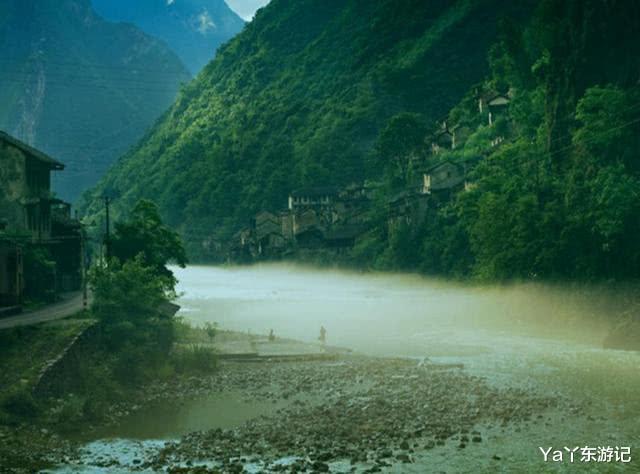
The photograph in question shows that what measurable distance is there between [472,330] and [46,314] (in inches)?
1127

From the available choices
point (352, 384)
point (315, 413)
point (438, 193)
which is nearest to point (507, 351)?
point (352, 384)

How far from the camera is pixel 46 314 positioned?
3956cm

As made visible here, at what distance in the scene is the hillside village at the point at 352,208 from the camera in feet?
298

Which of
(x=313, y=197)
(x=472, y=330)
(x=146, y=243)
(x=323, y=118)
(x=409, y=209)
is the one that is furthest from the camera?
(x=323, y=118)

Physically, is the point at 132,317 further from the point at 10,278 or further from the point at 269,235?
the point at 269,235

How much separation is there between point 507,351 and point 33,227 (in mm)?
31499

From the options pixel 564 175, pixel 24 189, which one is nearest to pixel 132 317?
pixel 24 189

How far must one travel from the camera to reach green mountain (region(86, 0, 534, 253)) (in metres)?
132

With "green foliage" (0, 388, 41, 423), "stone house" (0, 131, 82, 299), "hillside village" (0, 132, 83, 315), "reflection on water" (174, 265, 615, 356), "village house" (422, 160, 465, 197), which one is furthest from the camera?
"village house" (422, 160, 465, 197)

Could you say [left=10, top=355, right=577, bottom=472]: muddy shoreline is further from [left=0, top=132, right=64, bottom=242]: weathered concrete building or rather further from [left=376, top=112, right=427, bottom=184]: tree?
[left=376, top=112, right=427, bottom=184]: tree

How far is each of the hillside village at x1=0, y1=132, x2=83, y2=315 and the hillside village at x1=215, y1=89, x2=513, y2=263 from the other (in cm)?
4342

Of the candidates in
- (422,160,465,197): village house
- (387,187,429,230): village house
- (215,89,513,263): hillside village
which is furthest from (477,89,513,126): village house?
(387,187,429,230): village house

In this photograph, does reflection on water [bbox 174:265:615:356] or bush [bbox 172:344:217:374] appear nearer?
bush [bbox 172:344:217:374]

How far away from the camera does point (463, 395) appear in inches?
1261
